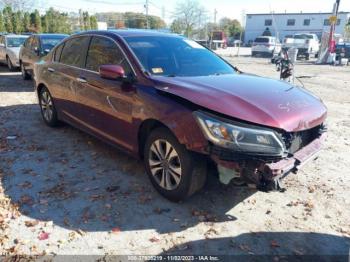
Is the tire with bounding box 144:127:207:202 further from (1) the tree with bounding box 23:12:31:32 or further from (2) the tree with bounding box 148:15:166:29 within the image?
(2) the tree with bounding box 148:15:166:29

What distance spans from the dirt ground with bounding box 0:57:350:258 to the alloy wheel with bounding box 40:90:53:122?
1081 millimetres

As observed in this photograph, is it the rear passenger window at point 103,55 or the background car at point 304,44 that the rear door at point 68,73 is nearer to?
the rear passenger window at point 103,55

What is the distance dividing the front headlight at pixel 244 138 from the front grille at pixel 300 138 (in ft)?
0.72

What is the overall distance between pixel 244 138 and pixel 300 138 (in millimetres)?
844

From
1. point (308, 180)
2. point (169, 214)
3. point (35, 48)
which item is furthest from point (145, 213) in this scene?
point (35, 48)

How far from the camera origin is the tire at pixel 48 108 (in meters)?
5.98

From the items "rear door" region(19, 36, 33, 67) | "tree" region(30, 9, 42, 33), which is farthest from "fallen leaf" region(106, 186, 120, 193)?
"tree" region(30, 9, 42, 33)

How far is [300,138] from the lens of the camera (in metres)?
3.43

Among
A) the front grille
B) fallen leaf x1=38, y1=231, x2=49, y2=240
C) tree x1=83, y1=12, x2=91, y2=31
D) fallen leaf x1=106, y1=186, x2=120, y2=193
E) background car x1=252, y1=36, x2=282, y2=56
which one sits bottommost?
fallen leaf x1=38, y1=231, x2=49, y2=240

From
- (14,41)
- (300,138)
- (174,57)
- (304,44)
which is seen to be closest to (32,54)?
(14,41)

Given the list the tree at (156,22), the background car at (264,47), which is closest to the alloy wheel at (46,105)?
the background car at (264,47)

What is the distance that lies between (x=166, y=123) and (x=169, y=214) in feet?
3.09

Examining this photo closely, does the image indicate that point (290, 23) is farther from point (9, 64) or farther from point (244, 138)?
point (244, 138)

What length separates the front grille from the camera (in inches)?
125
